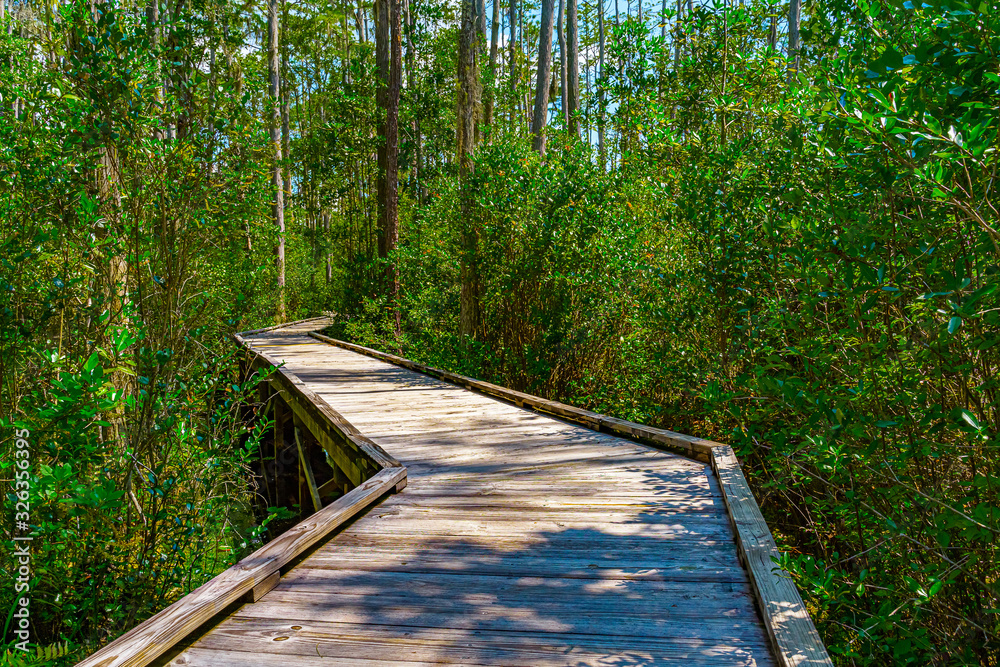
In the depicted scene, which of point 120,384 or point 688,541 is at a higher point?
point 120,384

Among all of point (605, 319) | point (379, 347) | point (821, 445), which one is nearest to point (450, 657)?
point (821, 445)

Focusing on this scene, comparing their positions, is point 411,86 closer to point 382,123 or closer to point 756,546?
point 382,123

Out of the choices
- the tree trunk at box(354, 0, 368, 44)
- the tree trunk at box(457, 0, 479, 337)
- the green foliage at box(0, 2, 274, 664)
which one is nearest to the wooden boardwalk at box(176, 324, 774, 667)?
the green foliage at box(0, 2, 274, 664)

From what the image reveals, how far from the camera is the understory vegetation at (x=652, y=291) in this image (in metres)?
2.45

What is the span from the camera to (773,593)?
225cm

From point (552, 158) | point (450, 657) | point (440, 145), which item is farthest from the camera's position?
point (440, 145)

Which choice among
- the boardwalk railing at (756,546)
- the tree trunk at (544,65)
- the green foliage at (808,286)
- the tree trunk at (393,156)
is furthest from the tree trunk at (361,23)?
the boardwalk railing at (756,546)

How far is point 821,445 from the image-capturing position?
2.48 m

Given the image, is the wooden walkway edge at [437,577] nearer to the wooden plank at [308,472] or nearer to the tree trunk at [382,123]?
the wooden plank at [308,472]

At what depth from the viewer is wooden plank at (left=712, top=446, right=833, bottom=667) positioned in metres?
1.87

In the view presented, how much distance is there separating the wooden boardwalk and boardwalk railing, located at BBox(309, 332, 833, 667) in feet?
0.24

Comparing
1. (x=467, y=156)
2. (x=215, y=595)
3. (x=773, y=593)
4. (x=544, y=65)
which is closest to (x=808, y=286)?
(x=773, y=593)

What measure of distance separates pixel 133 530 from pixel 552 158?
5775 mm

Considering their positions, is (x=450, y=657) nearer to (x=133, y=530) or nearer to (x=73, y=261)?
(x=133, y=530)
